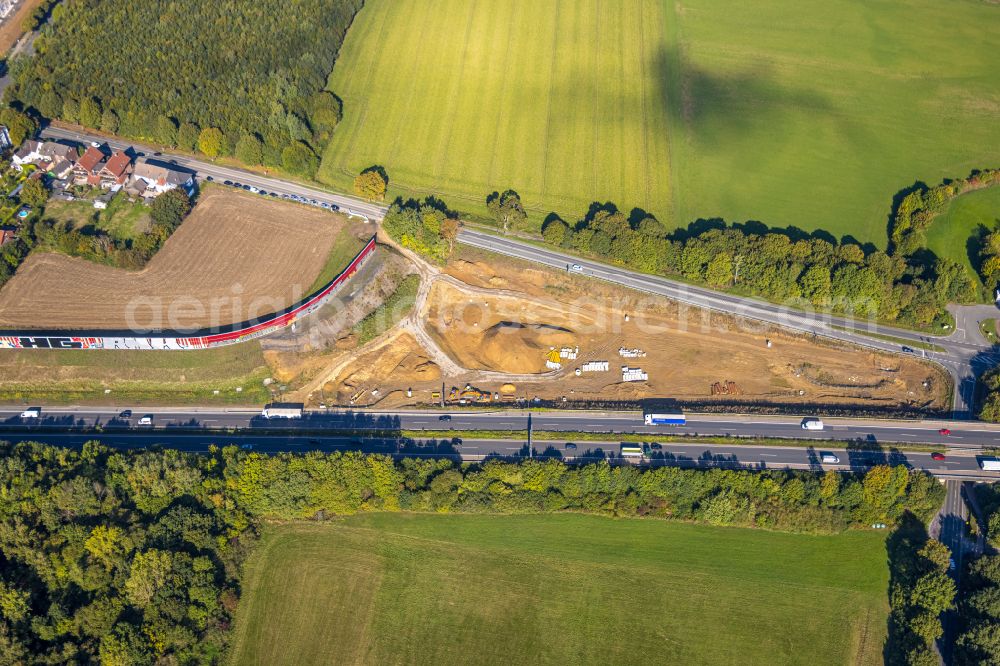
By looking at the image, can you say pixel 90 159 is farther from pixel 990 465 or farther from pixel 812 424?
pixel 990 465

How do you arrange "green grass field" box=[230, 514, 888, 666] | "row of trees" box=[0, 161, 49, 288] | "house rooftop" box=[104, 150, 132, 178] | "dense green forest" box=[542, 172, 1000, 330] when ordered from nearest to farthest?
"green grass field" box=[230, 514, 888, 666], "dense green forest" box=[542, 172, 1000, 330], "row of trees" box=[0, 161, 49, 288], "house rooftop" box=[104, 150, 132, 178]

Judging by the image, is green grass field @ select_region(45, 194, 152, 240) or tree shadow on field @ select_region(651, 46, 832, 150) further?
tree shadow on field @ select_region(651, 46, 832, 150)

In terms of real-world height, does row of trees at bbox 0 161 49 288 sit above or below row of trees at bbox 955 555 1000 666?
above

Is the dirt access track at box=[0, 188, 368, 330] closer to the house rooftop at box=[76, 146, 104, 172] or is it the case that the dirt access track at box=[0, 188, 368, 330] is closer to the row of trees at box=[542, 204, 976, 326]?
the house rooftop at box=[76, 146, 104, 172]

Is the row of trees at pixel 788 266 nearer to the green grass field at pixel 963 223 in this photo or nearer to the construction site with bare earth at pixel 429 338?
the green grass field at pixel 963 223

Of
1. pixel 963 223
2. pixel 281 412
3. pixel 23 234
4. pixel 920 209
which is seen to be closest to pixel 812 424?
pixel 920 209

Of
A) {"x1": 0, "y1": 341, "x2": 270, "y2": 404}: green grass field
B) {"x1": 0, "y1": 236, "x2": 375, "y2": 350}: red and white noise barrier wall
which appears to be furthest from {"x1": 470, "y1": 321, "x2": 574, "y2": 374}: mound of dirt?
{"x1": 0, "y1": 341, "x2": 270, "y2": 404}: green grass field

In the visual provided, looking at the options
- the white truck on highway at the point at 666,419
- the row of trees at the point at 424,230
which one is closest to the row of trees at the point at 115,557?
the row of trees at the point at 424,230
